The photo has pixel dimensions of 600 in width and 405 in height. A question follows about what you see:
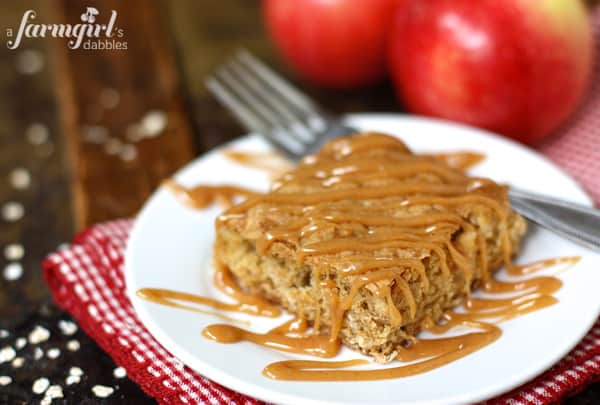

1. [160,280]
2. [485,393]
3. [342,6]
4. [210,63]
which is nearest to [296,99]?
[342,6]

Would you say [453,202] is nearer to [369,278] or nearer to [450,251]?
[450,251]

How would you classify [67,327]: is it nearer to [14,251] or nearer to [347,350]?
[14,251]

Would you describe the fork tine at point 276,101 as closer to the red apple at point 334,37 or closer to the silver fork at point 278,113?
the silver fork at point 278,113

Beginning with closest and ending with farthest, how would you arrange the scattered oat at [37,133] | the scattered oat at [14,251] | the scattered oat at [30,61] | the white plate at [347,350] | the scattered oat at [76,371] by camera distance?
the white plate at [347,350]
the scattered oat at [76,371]
the scattered oat at [14,251]
the scattered oat at [37,133]
the scattered oat at [30,61]

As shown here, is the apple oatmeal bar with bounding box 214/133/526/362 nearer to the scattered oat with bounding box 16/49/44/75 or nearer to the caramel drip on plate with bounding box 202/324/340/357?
the caramel drip on plate with bounding box 202/324/340/357

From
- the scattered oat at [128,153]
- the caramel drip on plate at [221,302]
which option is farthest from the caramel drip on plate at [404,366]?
the scattered oat at [128,153]

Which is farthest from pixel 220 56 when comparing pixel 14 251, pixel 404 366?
pixel 404 366

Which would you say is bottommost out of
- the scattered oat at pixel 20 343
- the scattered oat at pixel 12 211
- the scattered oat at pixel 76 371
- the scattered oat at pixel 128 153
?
the scattered oat at pixel 76 371
